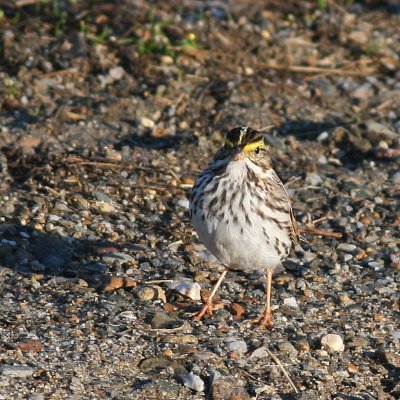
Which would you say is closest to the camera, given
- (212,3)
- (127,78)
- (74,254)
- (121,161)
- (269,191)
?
(269,191)

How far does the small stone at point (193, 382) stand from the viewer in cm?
767

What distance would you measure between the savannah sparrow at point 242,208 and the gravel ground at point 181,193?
24.9 inches

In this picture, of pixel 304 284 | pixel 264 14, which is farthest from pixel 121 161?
pixel 264 14

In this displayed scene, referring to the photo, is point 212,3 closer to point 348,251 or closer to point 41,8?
point 41,8

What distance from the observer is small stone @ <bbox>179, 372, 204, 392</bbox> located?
7.67 meters

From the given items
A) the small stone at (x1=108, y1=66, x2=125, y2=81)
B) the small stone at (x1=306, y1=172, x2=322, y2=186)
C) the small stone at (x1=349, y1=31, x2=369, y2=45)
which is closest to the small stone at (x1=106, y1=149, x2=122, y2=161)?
the small stone at (x1=108, y1=66, x2=125, y2=81)

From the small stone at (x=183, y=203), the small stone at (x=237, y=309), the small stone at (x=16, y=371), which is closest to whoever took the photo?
the small stone at (x=16, y=371)

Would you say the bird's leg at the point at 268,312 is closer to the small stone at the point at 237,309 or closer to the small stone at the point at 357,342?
the small stone at the point at 237,309

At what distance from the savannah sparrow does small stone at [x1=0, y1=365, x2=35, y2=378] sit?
5.98 ft

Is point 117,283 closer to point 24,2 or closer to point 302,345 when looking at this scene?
point 302,345

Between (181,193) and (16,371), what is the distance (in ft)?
12.8

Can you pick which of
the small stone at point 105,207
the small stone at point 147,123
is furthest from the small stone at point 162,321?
the small stone at point 147,123

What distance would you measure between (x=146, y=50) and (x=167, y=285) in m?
4.70

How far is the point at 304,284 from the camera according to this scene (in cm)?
963
